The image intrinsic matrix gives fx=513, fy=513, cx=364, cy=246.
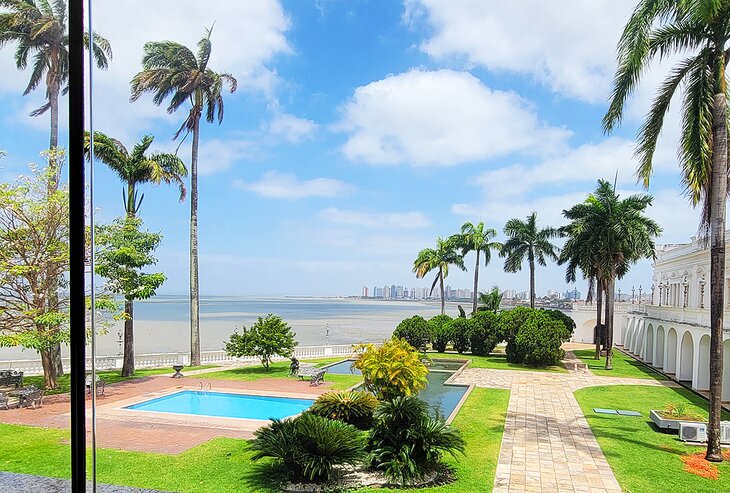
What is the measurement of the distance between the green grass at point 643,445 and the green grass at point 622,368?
3416 mm

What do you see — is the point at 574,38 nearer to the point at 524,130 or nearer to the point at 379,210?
the point at 524,130

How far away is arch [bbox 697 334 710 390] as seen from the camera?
13.7 meters

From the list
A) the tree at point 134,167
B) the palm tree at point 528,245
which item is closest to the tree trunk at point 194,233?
the tree at point 134,167

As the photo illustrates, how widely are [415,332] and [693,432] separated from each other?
42.9 feet

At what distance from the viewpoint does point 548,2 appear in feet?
16.4

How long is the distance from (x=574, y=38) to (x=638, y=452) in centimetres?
600

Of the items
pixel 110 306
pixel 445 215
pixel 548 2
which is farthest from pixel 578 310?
pixel 548 2

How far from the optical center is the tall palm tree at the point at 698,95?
24.6 ft

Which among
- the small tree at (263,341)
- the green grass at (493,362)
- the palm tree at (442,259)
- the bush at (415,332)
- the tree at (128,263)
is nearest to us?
the tree at (128,263)

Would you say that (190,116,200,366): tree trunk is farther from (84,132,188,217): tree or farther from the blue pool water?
the blue pool water

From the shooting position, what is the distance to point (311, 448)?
19.6 feet

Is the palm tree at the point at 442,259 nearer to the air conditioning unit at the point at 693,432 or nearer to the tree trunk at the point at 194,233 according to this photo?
the tree trunk at the point at 194,233

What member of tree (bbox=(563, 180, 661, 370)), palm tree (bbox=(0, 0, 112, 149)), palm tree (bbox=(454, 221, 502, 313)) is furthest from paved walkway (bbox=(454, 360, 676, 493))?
palm tree (bbox=(454, 221, 502, 313))

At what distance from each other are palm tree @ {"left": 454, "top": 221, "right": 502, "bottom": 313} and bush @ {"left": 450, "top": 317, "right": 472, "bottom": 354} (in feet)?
25.2
